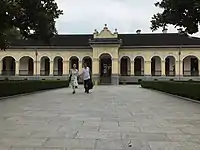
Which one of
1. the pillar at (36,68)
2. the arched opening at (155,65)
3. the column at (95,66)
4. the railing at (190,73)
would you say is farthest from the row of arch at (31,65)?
the railing at (190,73)

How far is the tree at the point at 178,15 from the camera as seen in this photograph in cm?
1620

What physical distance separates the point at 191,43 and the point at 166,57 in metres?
4.48

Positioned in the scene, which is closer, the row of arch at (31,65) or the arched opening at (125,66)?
the arched opening at (125,66)

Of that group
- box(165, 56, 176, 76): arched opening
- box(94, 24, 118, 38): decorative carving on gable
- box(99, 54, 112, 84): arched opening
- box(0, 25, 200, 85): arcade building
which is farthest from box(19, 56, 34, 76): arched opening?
box(165, 56, 176, 76): arched opening

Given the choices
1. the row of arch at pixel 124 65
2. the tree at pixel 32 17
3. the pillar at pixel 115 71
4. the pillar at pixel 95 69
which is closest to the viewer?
the tree at pixel 32 17

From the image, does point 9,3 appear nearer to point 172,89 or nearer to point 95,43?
point 172,89

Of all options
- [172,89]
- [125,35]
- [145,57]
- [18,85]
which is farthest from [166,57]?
[18,85]

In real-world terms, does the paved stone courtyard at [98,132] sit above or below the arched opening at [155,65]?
below

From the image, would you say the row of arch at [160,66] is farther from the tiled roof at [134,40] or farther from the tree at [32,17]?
the tree at [32,17]

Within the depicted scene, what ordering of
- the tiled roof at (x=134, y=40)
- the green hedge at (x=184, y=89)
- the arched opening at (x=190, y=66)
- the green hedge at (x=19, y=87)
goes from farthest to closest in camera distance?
the tiled roof at (x=134, y=40) → the arched opening at (x=190, y=66) → the green hedge at (x=19, y=87) → the green hedge at (x=184, y=89)

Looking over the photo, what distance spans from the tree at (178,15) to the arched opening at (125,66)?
126 feet

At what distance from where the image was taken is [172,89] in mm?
21641

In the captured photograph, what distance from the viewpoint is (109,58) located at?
57.4 m

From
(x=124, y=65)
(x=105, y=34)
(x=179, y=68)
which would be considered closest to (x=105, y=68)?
(x=124, y=65)
